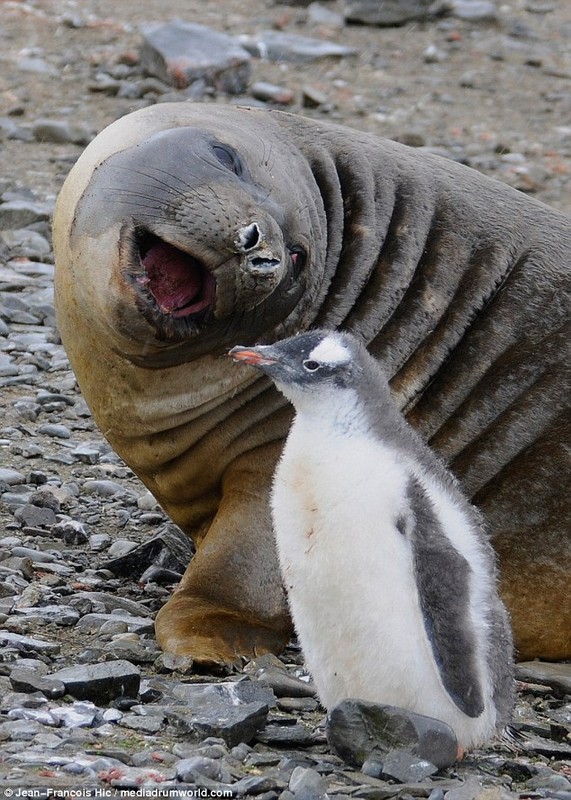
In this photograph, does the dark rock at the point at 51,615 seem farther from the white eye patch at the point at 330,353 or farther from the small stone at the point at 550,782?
the small stone at the point at 550,782

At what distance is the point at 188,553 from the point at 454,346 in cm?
131

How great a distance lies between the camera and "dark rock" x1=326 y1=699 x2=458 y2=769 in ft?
13.5

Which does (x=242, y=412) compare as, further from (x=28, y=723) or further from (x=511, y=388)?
(x=28, y=723)

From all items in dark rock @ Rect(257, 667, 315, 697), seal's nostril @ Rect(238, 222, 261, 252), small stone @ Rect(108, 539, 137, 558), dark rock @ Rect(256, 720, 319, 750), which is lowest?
small stone @ Rect(108, 539, 137, 558)

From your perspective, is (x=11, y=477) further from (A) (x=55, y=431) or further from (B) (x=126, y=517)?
(A) (x=55, y=431)

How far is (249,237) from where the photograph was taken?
5262 millimetres

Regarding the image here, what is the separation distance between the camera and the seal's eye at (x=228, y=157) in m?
5.62

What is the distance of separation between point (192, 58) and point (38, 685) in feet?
31.8

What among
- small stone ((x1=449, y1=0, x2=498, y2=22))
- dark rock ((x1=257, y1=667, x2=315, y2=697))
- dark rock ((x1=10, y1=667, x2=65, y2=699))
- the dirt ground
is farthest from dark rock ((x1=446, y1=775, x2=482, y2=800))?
small stone ((x1=449, y1=0, x2=498, y2=22))

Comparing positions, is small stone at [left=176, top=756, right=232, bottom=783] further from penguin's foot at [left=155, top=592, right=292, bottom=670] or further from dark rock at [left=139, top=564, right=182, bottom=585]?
dark rock at [left=139, top=564, right=182, bottom=585]

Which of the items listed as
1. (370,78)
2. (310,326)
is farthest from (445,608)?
(370,78)

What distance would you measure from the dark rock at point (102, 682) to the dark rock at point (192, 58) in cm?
934

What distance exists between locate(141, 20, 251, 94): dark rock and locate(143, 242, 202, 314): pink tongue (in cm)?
803

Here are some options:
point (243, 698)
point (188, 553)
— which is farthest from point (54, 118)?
point (243, 698)
